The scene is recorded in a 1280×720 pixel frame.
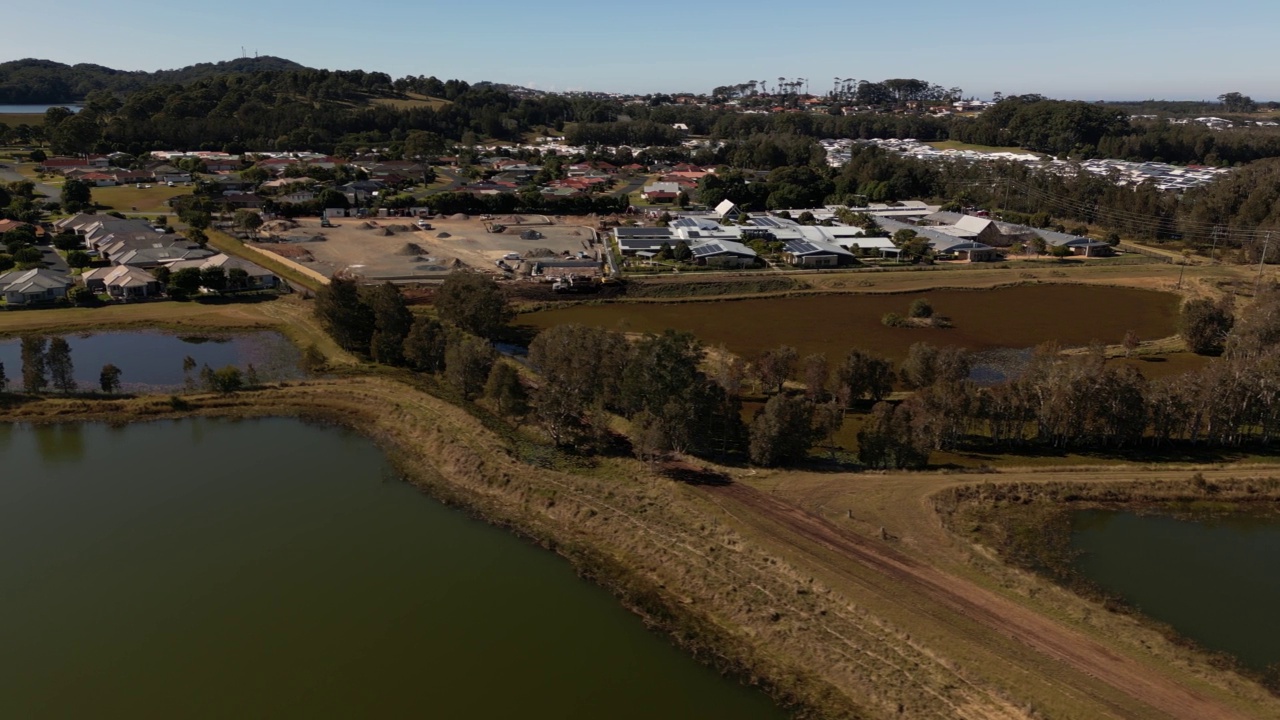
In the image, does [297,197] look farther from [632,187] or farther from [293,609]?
[293,609]

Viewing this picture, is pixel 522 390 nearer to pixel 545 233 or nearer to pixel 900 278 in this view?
pixel 900 278

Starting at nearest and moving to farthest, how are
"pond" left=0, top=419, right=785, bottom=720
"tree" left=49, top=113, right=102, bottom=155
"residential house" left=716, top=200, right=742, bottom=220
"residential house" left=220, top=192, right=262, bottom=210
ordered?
"pond" left=0, top=419, right=785, bottom=720 → "residential house" left=220, top=192, right=262, bottom=210 → "residential house" left=716, top=200, right=742, bottom=220 → "tree" left=49, top=113, right=102, bottom=155

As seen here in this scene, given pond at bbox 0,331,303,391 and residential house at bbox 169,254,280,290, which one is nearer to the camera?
pond at bbox 0,331,303,391

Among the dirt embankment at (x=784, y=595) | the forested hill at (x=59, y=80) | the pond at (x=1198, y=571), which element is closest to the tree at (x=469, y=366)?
the dirt embankment at (x=784, y=595)

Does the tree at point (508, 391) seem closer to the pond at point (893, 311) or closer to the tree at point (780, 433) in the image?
the tree at point (780, 433)

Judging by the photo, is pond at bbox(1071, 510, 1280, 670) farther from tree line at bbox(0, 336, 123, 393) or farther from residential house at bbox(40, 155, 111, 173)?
residential house at bbox(40, 155, 111, 173)

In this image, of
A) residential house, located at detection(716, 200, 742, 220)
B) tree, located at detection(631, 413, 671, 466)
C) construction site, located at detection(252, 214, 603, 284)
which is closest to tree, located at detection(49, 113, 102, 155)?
construction site, located at detection(252, 214, 603, 284)
